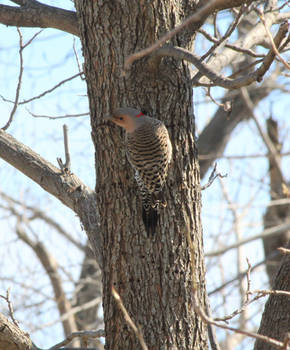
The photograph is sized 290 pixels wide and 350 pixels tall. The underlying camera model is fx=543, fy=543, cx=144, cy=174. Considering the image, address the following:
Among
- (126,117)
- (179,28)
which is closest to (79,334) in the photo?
(126,117)

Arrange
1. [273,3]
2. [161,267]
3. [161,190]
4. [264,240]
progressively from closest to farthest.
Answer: [161,267]
[161,190]
[273,3]
[264,240]

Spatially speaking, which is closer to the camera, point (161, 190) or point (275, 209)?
point (161, 190)

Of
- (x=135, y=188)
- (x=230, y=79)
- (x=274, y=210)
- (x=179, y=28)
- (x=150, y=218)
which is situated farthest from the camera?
(x=274, y=210)

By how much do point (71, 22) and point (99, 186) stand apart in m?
1.32

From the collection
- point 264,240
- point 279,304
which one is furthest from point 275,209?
point 279,304

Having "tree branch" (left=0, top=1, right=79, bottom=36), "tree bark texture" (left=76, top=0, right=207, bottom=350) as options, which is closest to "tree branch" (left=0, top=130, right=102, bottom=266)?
"tree bark texture" (left=76, top=0, right=207, bottom=350)

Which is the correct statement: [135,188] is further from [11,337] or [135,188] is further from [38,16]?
[38,16]

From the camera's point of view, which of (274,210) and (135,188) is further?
(274,210)

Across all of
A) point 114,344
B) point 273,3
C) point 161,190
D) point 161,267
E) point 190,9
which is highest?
point 273,3

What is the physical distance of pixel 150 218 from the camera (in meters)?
3.37

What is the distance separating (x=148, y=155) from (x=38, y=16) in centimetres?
134

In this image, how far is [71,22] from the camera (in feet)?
13.3

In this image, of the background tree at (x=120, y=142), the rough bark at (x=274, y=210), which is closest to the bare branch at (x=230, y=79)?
the background tree at (x=120, y=142)

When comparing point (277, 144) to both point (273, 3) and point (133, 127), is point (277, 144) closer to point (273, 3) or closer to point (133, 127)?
point (273, 3)
